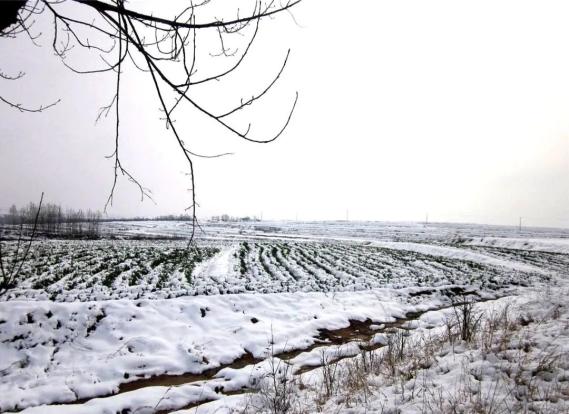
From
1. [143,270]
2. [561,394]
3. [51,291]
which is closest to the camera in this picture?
[561,394]

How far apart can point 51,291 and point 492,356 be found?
11.1 m

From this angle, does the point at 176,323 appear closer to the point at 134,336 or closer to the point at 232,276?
the point at 134,336

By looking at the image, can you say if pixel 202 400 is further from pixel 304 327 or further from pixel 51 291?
pixel 51 291

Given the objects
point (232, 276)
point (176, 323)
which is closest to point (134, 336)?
point (176, 323)

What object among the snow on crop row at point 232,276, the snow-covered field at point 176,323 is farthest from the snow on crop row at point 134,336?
the snow on crop row at point 232,276

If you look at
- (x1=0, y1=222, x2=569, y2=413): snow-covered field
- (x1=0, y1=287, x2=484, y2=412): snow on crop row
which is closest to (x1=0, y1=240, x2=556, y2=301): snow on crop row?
(x1=0, y1=222, x2=569, y2=413): snow-covered field

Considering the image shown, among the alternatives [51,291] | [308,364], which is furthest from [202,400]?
[51,291]

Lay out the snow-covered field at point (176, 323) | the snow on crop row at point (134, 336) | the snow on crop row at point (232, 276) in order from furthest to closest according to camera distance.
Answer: the snow on crop row at point (232, 276), the snow on crop row at point (134, 336), the snow-covered field at point (176, 323)

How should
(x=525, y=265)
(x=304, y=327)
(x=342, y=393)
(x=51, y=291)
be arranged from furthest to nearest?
(x=525, y=265)
(x=51, y=291)
(x=304, y=327)
(x=342, y=393)

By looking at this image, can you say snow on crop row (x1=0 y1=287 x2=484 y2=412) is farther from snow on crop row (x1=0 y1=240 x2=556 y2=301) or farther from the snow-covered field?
snow on crop row (x1=0 y1=240 x2=556 y2=301)

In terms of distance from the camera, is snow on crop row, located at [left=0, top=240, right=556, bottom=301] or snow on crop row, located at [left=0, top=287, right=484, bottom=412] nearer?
snow on crop row, located at [left=0, top=287, right=484, bottom=412]

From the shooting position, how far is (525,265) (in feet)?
70.5

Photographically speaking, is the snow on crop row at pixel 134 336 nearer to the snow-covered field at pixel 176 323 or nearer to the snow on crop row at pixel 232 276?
the snow-covered field at pixel 176 323

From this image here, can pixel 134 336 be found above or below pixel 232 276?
below
